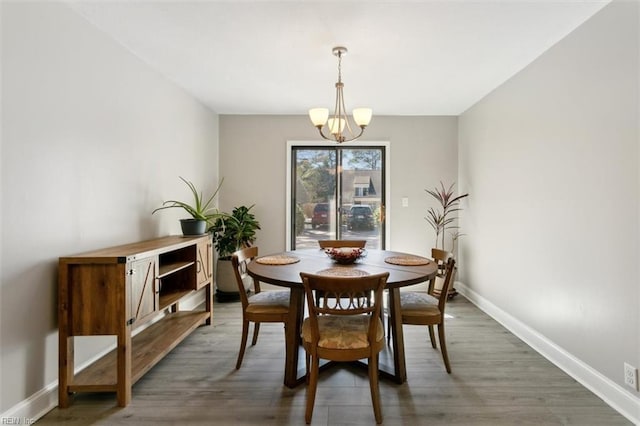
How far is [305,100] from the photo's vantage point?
12.4 feet

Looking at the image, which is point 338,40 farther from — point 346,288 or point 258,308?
point 258,308

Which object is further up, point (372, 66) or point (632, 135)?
point (372, 66)

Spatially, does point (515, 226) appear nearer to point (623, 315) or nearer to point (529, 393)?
point (623, 315)

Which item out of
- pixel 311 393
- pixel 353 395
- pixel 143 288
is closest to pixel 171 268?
pixel 143 288

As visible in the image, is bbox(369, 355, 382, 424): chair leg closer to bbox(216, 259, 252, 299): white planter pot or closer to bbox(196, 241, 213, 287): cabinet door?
bbox(196, 241, 213, 287): cabinet door

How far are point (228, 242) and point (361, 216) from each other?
6.10 ft

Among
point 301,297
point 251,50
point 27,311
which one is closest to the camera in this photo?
point 27,311

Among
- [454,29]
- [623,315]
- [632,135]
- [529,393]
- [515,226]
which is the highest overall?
[454,29]

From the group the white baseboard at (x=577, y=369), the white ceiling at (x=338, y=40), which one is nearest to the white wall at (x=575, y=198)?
the white baseboard at (x=577, y=369)

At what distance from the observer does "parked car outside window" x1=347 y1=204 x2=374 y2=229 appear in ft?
14.8

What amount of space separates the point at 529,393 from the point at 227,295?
3.17 meters

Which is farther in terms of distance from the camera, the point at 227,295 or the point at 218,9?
the point at 227,295

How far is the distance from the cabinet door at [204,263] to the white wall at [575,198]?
2.96 meters

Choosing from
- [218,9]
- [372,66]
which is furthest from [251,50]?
[372,66]
